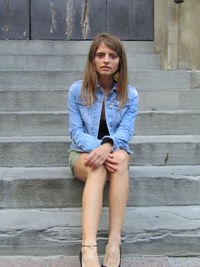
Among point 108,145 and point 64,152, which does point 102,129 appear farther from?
point 64,152

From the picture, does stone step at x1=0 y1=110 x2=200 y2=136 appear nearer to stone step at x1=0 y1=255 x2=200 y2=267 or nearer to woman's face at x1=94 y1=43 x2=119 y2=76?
woman's face at x1=94 y1=43 x2=119 y2=76

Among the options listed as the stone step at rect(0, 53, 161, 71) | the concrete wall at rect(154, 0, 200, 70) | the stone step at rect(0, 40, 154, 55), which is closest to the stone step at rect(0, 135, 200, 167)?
the stone step at rect(0, 53, 161, 71)

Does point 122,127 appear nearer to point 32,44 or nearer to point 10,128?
point 10,128

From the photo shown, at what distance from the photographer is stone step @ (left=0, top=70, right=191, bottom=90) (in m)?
4.07

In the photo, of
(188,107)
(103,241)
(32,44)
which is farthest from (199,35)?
(103,241)

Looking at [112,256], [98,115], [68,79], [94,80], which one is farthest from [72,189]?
[68,79]

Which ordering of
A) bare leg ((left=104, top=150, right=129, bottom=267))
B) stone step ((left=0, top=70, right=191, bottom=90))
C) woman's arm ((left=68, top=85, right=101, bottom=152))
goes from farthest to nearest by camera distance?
1. stone step ((left=0, top=70, right=191, bottom=90))
2. woman's arm ((left=68, top=85, right=101, bottom=152))
3. bare leg ((left=104, top=150, right=129, bottom=267))

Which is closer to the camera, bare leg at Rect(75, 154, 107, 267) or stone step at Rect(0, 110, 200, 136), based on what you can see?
bare leg at Rect(75, 154, 107, 267)

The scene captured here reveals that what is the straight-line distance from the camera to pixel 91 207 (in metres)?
2.09

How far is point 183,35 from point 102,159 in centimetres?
314

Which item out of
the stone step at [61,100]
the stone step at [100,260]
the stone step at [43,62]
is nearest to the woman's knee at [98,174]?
the stone step at [100,260]

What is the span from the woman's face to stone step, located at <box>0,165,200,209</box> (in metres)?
0.84

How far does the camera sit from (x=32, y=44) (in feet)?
16.3

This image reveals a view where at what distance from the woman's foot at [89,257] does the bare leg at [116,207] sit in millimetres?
110
